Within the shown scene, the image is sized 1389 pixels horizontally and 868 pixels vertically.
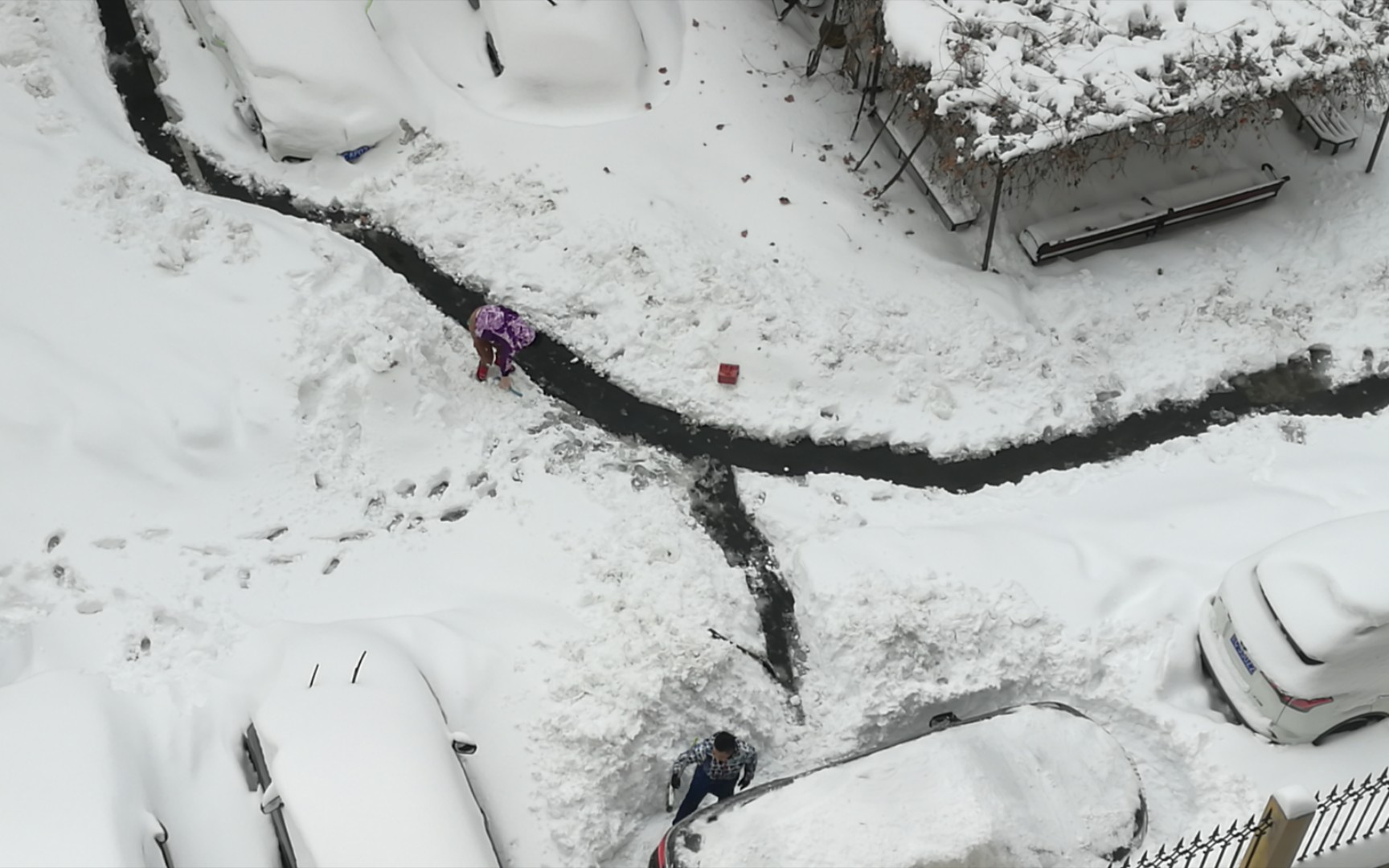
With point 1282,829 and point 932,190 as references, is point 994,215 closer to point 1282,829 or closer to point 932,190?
point 932,190

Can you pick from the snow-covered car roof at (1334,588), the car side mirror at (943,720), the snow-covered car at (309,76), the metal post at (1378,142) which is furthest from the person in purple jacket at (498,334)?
the metal post at (1378,142)

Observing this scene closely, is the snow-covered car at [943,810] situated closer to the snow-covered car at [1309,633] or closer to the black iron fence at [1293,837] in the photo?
the black iron fence at [1293,837]

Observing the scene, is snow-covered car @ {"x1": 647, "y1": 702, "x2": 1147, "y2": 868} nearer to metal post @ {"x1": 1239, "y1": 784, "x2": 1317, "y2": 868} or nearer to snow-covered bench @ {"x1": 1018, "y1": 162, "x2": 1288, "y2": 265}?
metal post @ {"x1": 1239, "y1": 784, "x2": 1317, "y2": 868}

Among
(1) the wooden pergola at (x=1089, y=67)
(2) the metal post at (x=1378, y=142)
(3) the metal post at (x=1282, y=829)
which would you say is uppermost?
(1) the wooden pergola at (x=1089, y=67)

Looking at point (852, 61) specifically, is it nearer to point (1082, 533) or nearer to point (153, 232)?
point (1082, 533)

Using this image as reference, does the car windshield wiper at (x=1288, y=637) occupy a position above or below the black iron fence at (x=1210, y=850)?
above

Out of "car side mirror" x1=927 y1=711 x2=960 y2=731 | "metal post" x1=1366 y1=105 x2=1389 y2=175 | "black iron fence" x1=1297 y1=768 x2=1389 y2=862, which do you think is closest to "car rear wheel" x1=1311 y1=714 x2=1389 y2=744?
"black iron fence" x1=1297 y1=768 x2=1389 y2=862

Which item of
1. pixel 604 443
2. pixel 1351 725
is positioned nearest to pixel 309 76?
pixel 604 443
